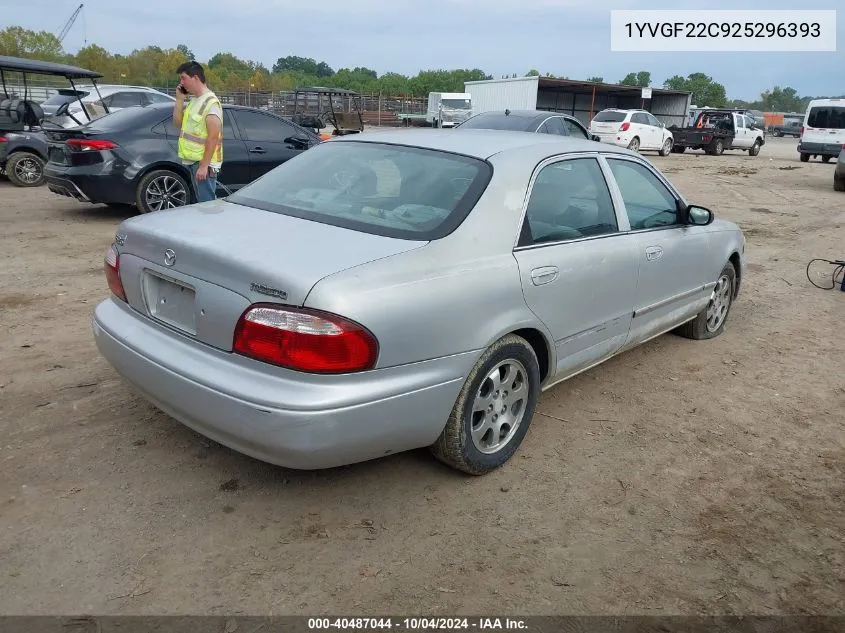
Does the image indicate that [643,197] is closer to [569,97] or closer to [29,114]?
[29,114]

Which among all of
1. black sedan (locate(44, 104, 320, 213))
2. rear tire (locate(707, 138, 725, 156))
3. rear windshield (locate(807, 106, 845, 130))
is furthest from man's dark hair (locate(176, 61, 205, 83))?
rear tire (locate(707, 138, 725, 156))

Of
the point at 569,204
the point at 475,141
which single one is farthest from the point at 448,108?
the point at 569,204

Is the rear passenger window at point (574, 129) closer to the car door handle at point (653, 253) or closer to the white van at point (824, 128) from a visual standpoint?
the car door handle at point (653, 253)

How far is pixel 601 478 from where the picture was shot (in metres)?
3.31

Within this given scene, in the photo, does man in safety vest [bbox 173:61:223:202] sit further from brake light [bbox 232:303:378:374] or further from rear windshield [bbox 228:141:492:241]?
brake light [bbox 232:303:378:374]

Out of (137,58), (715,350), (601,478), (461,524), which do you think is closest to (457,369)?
(461,524)

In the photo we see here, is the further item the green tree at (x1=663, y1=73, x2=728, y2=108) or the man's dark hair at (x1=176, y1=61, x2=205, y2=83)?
the green tree at (x1=663, y1=73, x2=728, y2=108)

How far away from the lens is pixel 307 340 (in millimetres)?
2449

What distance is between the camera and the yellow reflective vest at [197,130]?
234 inches

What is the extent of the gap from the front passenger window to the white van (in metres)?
23.1

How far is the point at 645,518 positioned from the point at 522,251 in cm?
130

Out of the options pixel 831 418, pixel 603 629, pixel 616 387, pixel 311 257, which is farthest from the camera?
pixel 616 387

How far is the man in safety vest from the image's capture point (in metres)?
5.82

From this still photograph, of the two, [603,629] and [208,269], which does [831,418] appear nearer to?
[603,629]
